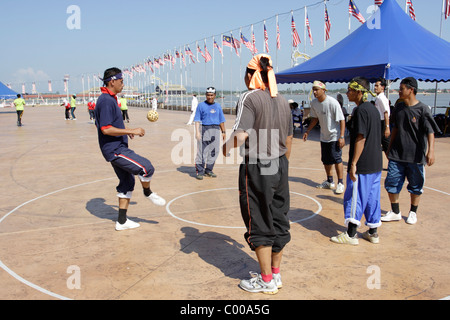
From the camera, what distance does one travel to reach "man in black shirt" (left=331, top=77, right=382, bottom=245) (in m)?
4.52

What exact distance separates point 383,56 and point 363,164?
9.98 m

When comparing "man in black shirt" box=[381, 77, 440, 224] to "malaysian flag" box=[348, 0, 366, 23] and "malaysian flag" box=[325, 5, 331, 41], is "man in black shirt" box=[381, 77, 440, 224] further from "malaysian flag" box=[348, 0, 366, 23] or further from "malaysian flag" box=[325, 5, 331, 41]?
"malaysian flag" box=[325, 5, 331, 41]

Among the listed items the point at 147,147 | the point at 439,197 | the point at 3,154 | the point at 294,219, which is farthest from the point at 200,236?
the point at 3,154

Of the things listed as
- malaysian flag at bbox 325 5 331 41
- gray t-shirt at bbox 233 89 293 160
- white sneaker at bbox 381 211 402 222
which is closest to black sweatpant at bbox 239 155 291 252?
gray t-shirt at bbox 233 89 293 160

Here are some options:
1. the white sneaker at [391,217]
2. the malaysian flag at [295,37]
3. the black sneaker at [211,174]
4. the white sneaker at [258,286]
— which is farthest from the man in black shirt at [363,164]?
the malaysian flag at [295,37]

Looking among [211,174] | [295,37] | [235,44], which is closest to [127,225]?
[211,174]

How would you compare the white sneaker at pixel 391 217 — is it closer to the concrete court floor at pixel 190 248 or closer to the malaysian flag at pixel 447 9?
the concrete court floor at pixel 190 248

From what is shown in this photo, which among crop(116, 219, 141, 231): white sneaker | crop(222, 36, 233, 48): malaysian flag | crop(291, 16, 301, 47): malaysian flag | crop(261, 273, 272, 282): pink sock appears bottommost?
crop(116, 219, 141, 231): white sneaker

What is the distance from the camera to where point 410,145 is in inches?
211

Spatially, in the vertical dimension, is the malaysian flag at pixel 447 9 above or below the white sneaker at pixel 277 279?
above

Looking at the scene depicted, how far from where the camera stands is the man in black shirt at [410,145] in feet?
17.1

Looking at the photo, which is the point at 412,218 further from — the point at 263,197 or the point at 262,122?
the point at 262,122

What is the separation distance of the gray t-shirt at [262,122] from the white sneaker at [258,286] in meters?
1.20

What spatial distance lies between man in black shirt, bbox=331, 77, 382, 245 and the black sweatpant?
4.97 ft
